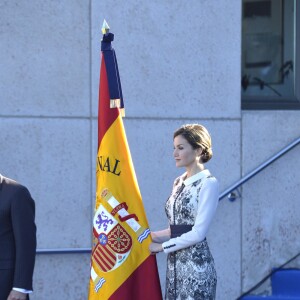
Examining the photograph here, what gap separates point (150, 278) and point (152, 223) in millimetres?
1941

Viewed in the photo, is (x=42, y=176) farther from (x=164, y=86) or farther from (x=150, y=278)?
(x=150, y=278)

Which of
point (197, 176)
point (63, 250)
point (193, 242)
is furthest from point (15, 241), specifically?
point (63, 250)

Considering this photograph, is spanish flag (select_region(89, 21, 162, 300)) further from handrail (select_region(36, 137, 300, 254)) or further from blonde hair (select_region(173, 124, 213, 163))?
handrail (select_region(36, 137, 300, 254))

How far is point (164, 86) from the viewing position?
23.5 ft

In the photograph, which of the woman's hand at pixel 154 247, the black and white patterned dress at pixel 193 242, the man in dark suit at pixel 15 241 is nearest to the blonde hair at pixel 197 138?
the black and white patterned dress at pixel 193 242

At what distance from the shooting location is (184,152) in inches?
197

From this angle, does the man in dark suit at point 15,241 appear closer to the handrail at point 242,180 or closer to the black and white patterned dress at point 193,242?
the black and white patterned dress at point 193,242

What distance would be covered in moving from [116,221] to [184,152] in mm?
606

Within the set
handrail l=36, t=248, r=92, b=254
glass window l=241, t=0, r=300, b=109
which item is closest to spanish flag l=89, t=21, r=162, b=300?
handrail l=36, t=248, r=92, b=254

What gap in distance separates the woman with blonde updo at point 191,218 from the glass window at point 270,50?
2.91m

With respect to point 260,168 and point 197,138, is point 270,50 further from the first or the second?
point 197,138

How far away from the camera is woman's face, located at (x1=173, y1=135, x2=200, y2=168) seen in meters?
5.00

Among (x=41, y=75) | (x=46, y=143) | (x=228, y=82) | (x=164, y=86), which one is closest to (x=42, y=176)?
(x=46, y=143)

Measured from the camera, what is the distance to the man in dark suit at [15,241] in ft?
15.9
